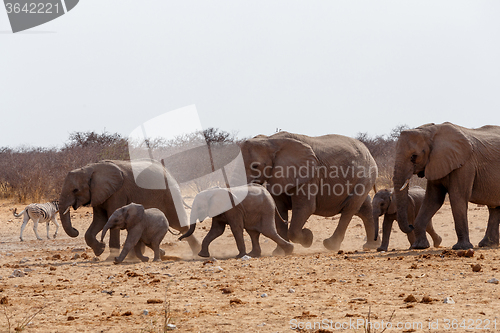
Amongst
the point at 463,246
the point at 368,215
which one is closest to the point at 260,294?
the point at 463,246

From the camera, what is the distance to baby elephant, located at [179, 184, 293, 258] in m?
9.05

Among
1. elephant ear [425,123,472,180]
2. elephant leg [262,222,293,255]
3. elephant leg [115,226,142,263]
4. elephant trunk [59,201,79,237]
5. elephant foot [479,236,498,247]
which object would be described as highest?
elephant ear [425,123,472,180]

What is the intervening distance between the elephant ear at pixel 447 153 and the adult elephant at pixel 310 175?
232 cm

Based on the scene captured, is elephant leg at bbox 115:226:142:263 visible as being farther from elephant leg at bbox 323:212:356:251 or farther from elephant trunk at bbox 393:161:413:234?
elephant trunk at bbox 393:161:413:234

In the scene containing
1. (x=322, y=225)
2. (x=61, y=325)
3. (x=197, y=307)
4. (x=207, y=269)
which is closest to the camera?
(x=61, y=325)

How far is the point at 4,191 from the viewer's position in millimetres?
21656

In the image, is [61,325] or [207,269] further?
[207,269]

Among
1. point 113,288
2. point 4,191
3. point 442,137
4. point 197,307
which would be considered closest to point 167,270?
point 113,288

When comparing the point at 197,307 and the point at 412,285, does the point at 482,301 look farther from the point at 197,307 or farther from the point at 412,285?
the point at 197,307

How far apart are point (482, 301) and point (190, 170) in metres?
21.4

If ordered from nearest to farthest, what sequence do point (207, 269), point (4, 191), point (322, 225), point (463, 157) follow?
point (207, 269) < point (463, 157) < point (322, 225) < point (4, 191)

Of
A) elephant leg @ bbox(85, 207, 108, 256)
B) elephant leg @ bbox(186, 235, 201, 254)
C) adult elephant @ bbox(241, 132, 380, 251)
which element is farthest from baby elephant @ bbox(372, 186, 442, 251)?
elephant leg @ bbox(85, 207, 108, 256)

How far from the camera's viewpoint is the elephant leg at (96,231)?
937cm

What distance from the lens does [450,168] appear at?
868 cm
